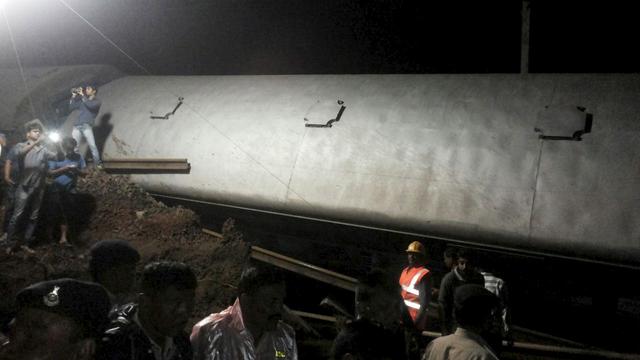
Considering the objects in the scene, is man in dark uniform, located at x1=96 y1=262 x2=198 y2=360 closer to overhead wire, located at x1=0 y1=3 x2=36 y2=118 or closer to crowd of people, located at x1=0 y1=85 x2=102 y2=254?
crowd of people, located at x1=0 y1=85 x2=102 y2=254

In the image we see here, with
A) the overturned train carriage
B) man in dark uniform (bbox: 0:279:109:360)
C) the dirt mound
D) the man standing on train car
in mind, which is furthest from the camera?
the dirt mound

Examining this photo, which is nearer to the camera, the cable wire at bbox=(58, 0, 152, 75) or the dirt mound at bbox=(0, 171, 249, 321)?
the dirt mound at bbox=(0, 171, 249, 321)

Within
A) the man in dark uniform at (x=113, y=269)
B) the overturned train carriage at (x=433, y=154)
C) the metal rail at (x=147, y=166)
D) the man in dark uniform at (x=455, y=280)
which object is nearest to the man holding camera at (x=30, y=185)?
the metal rail at (x=147, y=166)

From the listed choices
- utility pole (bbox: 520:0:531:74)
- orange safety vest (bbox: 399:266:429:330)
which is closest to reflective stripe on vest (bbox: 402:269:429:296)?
orange safety vest (bbox: 399:266:429:330)

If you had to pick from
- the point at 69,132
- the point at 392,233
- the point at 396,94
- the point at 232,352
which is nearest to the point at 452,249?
the point at 392,233

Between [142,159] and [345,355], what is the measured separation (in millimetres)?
7034

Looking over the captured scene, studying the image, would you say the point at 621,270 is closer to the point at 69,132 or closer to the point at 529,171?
the point at 529,171

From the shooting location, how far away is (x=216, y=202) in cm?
763

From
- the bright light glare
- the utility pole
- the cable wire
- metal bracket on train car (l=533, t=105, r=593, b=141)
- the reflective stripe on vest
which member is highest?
the cable wire

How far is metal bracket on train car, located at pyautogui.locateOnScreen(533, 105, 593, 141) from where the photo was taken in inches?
213

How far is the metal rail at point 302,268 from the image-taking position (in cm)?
699

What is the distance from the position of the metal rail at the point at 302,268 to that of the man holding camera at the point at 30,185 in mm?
3471

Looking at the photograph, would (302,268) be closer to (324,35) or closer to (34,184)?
(34,184)

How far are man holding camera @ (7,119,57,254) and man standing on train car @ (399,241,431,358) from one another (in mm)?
5665
